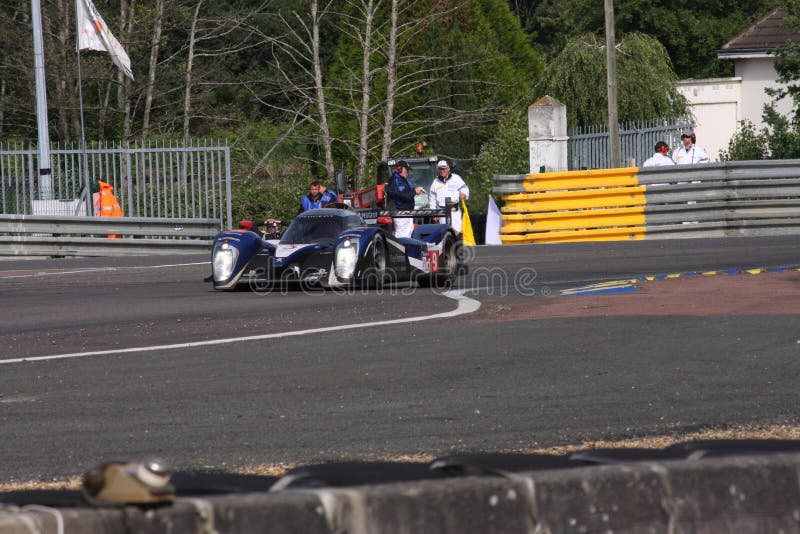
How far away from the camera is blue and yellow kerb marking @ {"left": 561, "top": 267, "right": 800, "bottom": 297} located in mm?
13000

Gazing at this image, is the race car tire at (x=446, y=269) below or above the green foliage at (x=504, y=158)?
below

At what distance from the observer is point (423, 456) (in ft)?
19.0

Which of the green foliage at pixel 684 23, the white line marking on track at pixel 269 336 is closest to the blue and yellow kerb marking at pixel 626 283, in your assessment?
the white line marking on track at pixel 269 336

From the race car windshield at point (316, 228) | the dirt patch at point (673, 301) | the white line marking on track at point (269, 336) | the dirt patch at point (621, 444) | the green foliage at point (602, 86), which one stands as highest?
the green foliage at point (602, 86)

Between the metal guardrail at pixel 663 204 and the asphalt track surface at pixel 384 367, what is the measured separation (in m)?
6.06

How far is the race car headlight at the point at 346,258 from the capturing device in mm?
13414

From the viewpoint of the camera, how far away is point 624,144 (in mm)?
27828

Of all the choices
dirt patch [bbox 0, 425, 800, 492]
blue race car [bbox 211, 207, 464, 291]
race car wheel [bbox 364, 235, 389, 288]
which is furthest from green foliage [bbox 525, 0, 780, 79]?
dirt patch [bbox 0, 425, 800, 492]

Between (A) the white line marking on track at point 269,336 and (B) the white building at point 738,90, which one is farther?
(B) the white building at point 738,90

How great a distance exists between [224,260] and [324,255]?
1115 mm

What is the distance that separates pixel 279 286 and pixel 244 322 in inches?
111

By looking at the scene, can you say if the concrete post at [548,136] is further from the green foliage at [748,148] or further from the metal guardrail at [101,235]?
the green foliage at [748,148]

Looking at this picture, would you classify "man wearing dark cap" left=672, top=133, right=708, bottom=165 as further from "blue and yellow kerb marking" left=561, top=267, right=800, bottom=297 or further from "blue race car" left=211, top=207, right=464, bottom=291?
"blue race car" left=211, top=207, right=464, bottom=291

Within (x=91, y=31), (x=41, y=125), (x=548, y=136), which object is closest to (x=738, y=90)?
(x=548, y=136)
